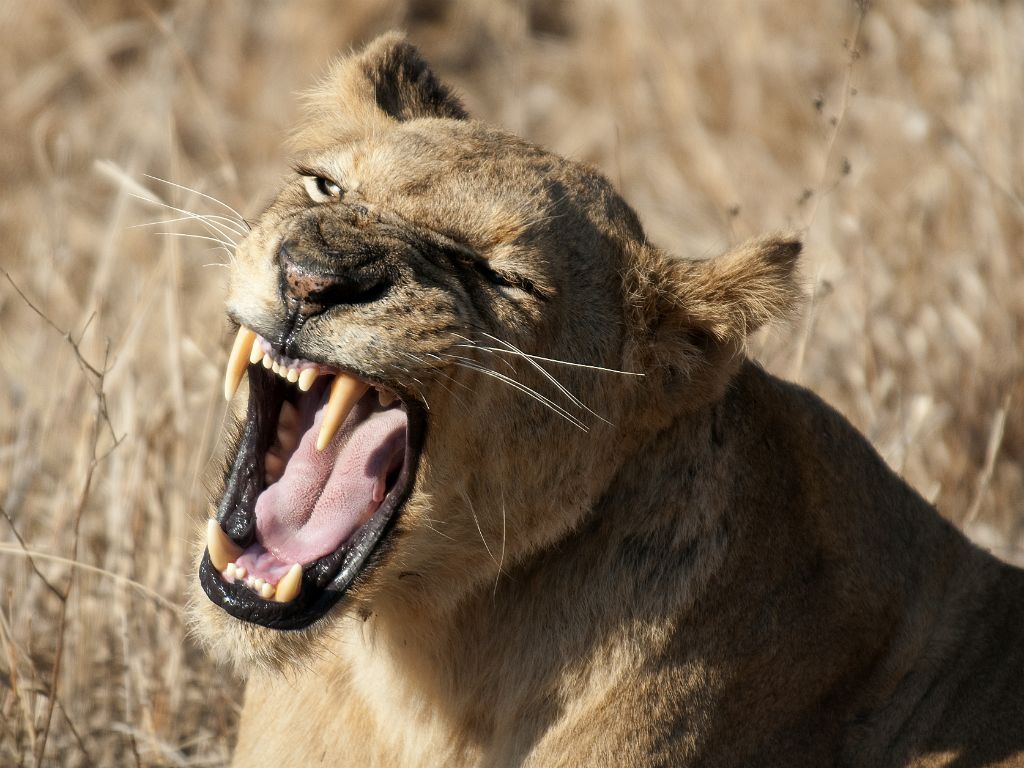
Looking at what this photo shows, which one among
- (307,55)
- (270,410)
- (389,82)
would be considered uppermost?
(307,55)

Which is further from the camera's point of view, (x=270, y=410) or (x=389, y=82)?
(x=389, y=82)

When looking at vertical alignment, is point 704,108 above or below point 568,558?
above

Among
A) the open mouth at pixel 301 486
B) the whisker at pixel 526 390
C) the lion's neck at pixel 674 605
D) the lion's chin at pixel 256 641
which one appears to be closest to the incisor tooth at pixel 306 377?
the open mouth at pixel 301 486

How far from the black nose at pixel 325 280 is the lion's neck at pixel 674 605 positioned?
79cm

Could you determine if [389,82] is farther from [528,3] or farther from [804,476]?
[528,3]

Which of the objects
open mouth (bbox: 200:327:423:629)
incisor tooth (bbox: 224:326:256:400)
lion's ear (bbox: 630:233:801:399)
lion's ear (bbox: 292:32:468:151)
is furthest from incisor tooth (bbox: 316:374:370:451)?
lion's ear (bbox: 292:32:468:151)

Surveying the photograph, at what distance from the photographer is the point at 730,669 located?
10.6ft

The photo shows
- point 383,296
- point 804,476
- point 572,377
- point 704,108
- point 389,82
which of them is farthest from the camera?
point 704,108

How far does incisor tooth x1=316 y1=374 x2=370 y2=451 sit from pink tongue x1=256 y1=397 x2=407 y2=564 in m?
0.19

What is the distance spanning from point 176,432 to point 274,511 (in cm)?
210

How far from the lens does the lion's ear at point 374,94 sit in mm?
3736

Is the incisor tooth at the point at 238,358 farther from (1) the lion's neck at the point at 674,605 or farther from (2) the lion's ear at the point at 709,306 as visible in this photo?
(2) the lion's ear at the point at 709,306

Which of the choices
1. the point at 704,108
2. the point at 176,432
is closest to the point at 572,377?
the point at 176,432

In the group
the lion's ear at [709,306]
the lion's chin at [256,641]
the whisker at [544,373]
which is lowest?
the lion's chin at [256,641]
